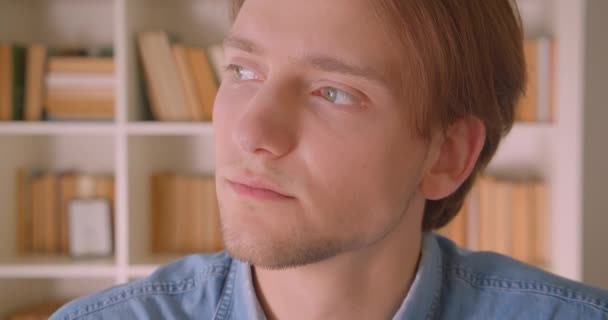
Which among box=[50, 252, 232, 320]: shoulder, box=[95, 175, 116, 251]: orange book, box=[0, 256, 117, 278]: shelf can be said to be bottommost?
box=[0, 256, 117, 278]: shelf

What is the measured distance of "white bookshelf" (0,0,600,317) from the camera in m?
2.14

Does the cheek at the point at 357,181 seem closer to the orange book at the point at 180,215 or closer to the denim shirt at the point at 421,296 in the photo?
the denim shirt at the point at 421,296

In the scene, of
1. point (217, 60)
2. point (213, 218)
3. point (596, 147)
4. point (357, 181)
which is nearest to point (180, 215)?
point (213, 218)

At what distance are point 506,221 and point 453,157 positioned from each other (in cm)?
120

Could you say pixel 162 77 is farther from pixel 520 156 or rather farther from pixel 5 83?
pixel 520 156

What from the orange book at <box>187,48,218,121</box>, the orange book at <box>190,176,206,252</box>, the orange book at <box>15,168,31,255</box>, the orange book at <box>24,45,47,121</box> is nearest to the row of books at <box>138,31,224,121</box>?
the orange book at <box>187,48,218,121</box>

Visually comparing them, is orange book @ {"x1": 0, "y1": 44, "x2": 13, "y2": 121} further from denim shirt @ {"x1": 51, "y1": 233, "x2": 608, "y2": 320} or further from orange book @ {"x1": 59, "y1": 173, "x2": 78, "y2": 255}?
denim shirt @ {"x1": 51, "y1": 233, "x2": 608, "y2": 320}

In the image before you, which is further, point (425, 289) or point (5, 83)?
point (5, 83)

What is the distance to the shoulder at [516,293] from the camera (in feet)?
3.83

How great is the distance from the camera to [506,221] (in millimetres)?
2275

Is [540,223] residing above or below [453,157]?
below

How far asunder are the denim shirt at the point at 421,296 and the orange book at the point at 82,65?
1236 mm

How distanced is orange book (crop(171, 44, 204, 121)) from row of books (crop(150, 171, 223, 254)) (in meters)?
0.27

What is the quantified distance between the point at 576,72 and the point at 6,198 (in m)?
2.01
